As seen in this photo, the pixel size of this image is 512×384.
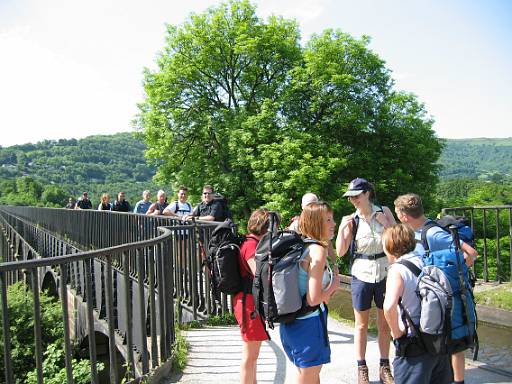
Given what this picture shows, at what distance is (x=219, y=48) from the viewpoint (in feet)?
91.4

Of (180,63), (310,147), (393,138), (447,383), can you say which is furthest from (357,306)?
(180,63)

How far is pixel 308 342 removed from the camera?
2643 millimetres

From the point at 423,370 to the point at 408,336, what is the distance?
0.21 meters

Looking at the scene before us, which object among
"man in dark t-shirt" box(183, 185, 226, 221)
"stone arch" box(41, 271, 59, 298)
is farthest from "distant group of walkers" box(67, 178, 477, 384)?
"stone arch" box(41, 271, 59, 298)

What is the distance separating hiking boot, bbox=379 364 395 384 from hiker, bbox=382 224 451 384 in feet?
3.63

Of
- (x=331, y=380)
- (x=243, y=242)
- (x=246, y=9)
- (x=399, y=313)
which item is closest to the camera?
(x=399, y=313)

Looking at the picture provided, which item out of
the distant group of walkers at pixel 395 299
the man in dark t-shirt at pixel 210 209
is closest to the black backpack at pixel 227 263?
the distant group of walkers at pixel 395 299

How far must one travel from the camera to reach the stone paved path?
3932 mm

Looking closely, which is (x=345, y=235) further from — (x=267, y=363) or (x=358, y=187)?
(x=267, y=363)

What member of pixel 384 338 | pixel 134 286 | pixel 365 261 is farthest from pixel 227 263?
pixel 134 286

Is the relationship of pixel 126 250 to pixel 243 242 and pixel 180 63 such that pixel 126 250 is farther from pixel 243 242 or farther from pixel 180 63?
pixel 180 63

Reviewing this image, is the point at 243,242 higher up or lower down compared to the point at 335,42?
lower down

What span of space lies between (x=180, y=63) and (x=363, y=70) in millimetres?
10875

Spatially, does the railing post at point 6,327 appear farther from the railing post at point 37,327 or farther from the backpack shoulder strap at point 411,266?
the backpack shoulder strap at point 411,266
